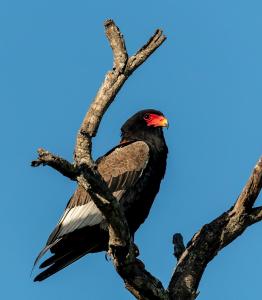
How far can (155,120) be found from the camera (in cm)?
1034

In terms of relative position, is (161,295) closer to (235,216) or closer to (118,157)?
(235,216)

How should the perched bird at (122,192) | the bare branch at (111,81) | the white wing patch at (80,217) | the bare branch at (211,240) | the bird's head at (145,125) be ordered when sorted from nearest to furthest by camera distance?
the bare branch at (111,81), the bare branch at (211,240), the perched bird at (122,192), the white wing patch at (80,217), the bird's head at (145,125)

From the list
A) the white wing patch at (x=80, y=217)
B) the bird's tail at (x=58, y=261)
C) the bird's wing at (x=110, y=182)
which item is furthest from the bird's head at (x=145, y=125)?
the bird's tail at (x=58, y=261)

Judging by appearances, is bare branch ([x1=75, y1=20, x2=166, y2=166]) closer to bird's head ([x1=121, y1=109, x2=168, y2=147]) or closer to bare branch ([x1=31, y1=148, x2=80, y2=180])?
bare branch ([x1=31, y1=148, x2=80, y2=180])

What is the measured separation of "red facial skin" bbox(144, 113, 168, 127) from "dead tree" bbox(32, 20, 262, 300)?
2640 mm

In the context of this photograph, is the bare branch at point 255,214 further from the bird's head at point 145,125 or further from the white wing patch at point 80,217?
the bird's head at point 145,125

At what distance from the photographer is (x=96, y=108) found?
6.38 m

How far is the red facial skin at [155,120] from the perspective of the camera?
10.3 metres

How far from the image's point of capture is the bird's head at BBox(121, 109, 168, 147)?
1020cm

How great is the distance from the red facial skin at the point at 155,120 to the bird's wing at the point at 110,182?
0.50 meters

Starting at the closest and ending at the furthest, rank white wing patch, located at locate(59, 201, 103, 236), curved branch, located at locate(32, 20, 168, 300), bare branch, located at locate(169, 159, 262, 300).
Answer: curved branch, located at locate(32, 20, 168, 300), bare branch, located at locate(169, 159, 262, 300), white wing patch, located at locate(59, 201, 103, 236)

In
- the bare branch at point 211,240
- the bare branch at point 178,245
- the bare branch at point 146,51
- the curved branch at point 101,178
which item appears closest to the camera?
the curved branch at point 101,178

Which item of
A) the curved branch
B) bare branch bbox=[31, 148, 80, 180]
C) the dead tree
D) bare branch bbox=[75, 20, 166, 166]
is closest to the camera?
bare branch bbox=[31, 148, 80, 180]

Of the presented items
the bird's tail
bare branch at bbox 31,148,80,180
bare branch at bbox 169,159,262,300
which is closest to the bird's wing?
the bird's tail
